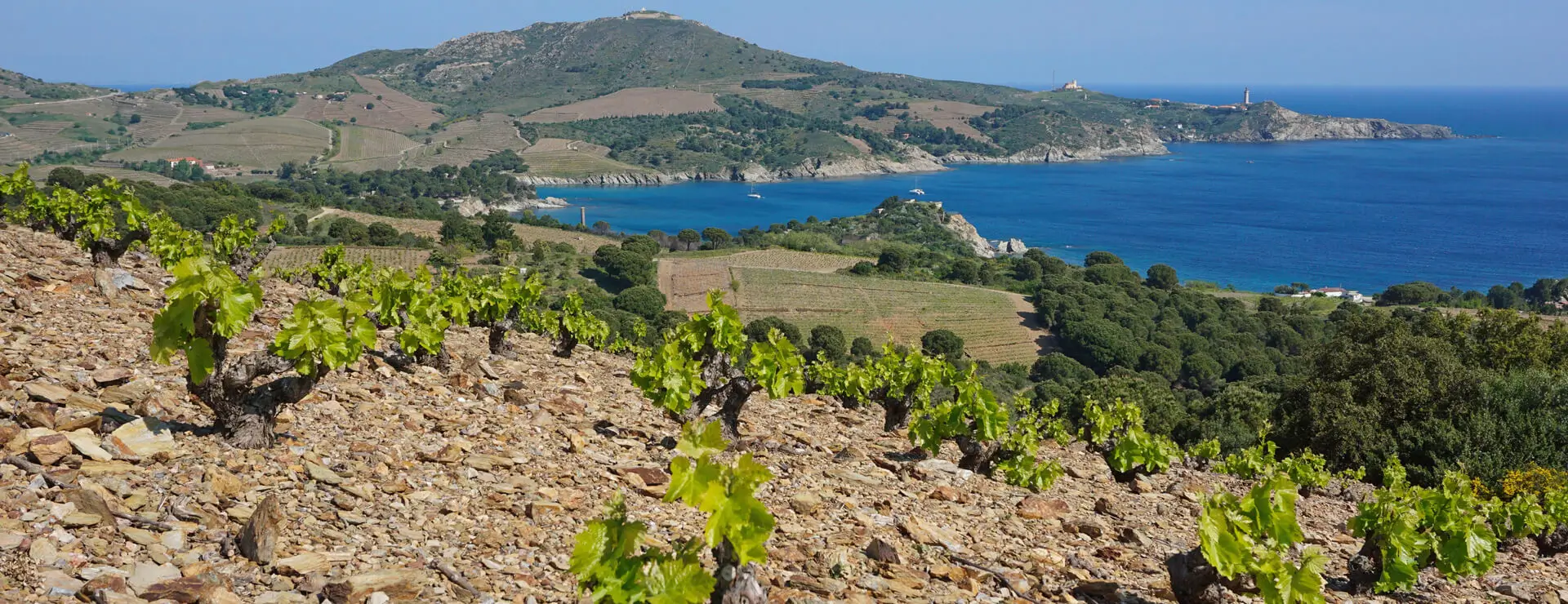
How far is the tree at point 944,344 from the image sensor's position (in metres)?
57.6

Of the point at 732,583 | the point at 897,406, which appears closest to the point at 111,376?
the point at 732,583

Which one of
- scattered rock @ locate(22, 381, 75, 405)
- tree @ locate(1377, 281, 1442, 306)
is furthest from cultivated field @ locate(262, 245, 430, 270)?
tree @ locate(1377, 281, 1442, 306)

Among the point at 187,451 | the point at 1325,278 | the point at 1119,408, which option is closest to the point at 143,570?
the point at 187,451

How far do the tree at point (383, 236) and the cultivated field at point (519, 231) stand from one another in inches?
168

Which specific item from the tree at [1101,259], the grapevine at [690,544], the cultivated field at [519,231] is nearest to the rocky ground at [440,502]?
the grapevine at [690,544]

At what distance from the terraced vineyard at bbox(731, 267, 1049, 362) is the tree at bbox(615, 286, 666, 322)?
6474mm

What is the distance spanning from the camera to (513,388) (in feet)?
36.2

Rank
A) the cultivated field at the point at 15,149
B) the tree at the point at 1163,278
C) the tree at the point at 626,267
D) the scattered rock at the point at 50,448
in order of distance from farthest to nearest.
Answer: the cultivated field at the point at 15,149 → the tree at the point at 1163,278 → the tree at the point at 626,267 → the scattered rock at the point at 50,448

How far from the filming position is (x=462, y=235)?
82.6 meters

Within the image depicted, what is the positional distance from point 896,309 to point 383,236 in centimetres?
4193

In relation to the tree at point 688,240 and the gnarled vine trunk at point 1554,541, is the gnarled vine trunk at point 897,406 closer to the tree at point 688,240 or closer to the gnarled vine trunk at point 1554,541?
the gnarled vine trunk at point 1554,541

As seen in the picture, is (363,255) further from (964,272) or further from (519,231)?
(964,272)

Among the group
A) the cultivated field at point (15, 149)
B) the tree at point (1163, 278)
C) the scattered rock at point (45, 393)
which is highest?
the cultivated field at point (15, 149)

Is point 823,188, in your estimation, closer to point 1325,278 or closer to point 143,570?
point 1325,278
